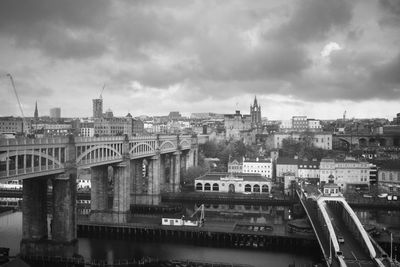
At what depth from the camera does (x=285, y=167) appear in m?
71.9

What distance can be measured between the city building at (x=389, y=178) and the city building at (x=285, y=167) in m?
13.0

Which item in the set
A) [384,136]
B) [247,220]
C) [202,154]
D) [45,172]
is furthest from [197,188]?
[384,136]

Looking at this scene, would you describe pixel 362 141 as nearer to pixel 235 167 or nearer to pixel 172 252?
pixel 235 167

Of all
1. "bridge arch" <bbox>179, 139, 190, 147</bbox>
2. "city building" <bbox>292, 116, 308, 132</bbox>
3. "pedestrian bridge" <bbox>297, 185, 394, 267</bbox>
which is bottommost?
"pedestrian bridge" <bbox>297, 185, 394, 267</bbox>

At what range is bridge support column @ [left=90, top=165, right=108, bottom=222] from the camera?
145 feet

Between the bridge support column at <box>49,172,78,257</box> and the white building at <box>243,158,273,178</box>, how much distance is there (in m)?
45.0

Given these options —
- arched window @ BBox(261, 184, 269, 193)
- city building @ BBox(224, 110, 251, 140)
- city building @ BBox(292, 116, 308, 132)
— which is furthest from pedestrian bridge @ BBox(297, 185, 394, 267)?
city building @ BBox(292, 116, 308, 132)

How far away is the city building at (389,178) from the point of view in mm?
62312

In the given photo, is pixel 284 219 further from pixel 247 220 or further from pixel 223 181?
pixel 223 181

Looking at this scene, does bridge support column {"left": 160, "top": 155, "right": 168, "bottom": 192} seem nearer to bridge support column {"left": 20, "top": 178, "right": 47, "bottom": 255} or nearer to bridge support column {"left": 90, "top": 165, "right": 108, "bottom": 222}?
bridge support column {"left": 90, "top": 165, "right": 108, "bottom": 222}

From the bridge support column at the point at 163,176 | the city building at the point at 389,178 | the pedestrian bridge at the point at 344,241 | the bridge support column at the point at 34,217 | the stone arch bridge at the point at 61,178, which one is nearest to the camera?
the stone arch bridge at the point at 61,178

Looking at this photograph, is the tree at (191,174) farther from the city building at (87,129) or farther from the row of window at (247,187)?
the city building at (87,129)

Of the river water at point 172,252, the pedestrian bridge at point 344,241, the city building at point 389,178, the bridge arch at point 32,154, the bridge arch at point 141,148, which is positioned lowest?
the river water at point 172,252

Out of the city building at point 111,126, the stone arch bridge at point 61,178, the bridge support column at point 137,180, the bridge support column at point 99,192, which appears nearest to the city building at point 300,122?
the city building at point 111,126
